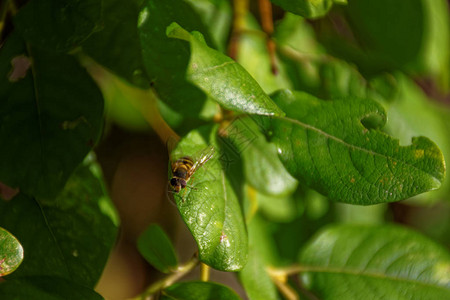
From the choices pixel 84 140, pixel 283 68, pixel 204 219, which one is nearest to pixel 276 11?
pixel 283 68

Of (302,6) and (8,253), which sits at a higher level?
(302,6)

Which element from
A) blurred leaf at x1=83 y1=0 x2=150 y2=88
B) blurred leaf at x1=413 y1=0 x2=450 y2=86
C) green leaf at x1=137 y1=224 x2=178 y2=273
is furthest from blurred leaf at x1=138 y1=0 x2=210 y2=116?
blurred leaf at x1=413 y1=0 x2=450 y2=86

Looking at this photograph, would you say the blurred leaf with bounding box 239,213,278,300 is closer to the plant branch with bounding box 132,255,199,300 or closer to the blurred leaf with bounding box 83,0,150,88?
the plant branch with bounding box 132,255,199,300

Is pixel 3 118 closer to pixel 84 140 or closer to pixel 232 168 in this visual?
pixel 84 140

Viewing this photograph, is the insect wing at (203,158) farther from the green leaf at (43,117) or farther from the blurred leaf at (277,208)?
the blurred leaf at (277,208)

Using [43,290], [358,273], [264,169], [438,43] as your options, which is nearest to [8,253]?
[43,290]

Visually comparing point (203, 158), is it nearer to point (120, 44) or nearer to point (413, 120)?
point (120, 44)
